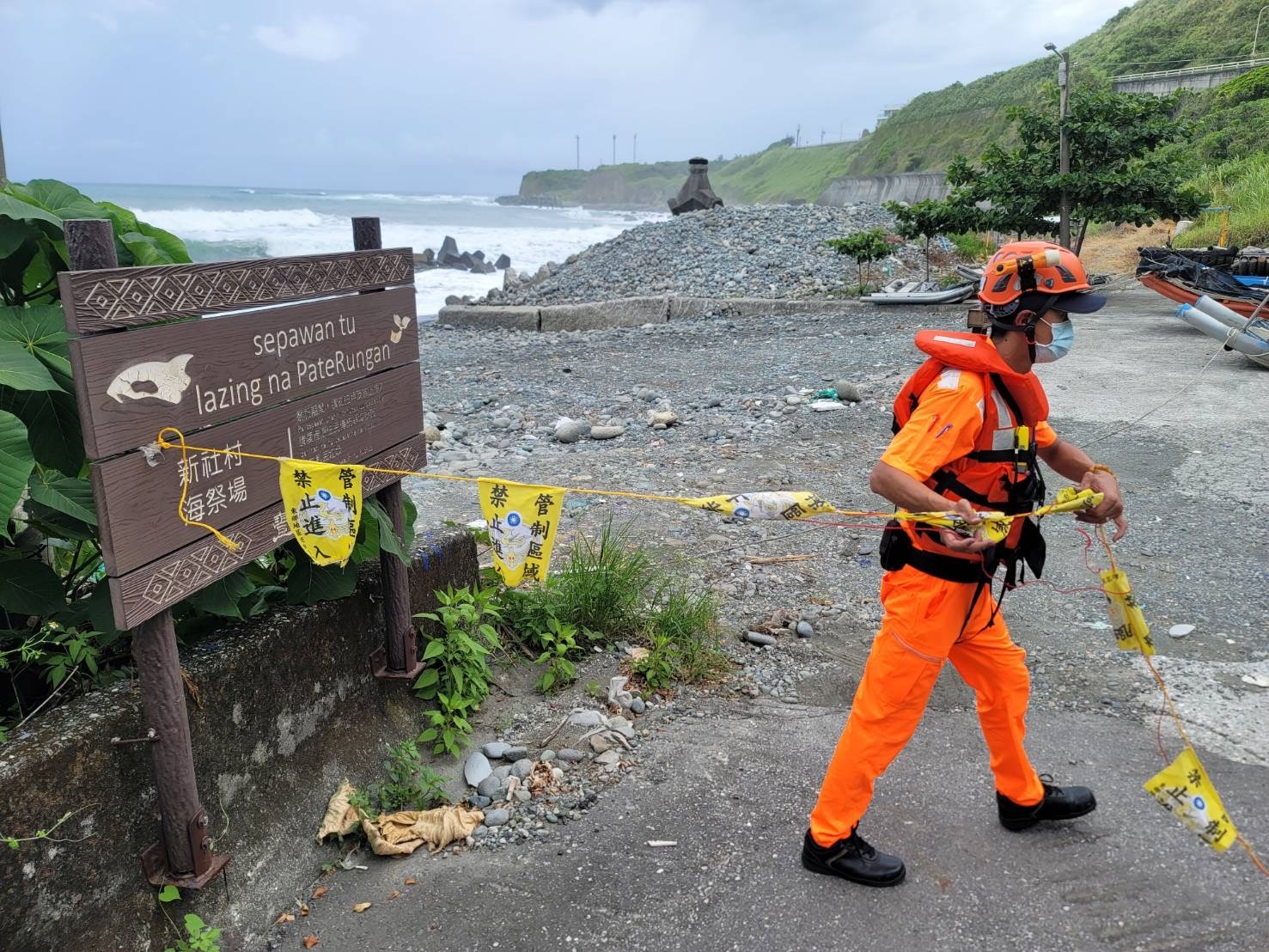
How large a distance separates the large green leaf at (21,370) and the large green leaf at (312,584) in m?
1.01

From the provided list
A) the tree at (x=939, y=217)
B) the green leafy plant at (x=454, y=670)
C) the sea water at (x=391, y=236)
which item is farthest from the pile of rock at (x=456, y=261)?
the green leafy plant at (x=454, y=670)

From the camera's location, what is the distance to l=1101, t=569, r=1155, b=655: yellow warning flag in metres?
2.85

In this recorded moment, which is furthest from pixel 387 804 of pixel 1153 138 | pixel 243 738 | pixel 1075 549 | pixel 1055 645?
pixel 1153 138

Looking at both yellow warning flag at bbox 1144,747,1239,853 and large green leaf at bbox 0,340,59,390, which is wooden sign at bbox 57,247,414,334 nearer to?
large green leaf at bbox 0,340,59,390

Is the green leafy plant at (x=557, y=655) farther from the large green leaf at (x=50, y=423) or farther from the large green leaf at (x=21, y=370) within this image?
the large green leaf at (x=21, y=370)

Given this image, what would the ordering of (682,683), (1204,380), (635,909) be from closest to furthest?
1. (635,909)
2. (682,683)
3. (1204,380)

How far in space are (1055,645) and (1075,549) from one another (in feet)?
4.29

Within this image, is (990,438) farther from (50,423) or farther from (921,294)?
(921,294)

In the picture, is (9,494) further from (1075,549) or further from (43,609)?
(1075,549)

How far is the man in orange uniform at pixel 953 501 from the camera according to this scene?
8.20ft

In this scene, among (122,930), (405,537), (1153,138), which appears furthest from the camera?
(1153,138)

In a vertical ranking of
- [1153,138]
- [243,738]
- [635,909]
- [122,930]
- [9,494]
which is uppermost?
[1153,138]

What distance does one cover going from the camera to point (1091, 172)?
16094mm

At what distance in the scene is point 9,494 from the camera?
6.66ft
